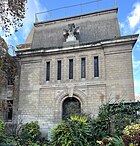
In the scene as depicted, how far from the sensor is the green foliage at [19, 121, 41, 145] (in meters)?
16.6

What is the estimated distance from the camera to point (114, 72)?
18.5 meters

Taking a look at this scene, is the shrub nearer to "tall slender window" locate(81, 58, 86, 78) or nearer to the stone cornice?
"tall slender window" locate(81, 58, 86, 78)

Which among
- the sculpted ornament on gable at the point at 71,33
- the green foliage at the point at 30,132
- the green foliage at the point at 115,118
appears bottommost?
the green foliage at the point at 30,132

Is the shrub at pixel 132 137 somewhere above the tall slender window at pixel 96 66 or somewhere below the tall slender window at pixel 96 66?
below

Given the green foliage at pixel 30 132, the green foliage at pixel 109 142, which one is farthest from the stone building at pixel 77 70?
the green foliage at pixel 109 142

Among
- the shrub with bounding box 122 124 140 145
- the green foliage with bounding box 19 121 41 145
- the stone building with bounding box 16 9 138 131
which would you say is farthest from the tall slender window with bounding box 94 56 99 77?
the shrub with bounding box 122 124 140 145

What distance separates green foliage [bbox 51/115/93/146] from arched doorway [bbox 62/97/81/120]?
595 centimetres

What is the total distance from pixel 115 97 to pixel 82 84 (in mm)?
3046

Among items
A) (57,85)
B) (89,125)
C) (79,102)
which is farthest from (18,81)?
(89,125)

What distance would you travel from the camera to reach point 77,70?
19.6m

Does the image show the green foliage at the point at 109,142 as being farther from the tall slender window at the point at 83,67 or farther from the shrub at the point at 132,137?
the tall slender window at the point at 83,67

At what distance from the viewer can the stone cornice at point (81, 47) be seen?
18578 mm

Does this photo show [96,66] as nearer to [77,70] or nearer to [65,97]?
[77,70]

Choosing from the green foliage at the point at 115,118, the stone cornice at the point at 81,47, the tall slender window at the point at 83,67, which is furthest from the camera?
the tall slender window at the point at 83,67
